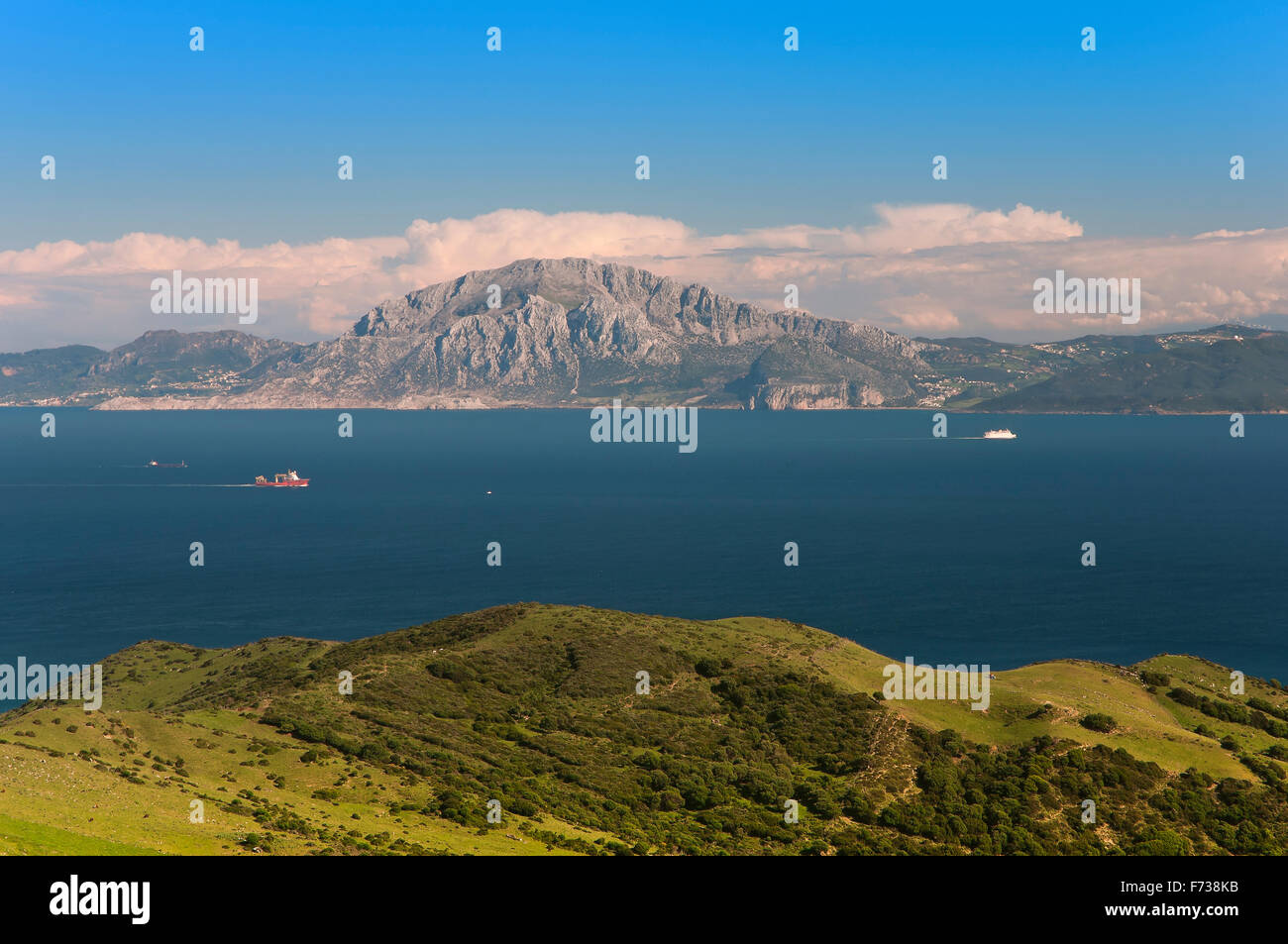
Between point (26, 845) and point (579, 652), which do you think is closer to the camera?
point (26, 845)

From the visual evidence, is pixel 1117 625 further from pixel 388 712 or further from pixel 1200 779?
pixel 388 712

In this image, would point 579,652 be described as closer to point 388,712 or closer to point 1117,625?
point 388,712

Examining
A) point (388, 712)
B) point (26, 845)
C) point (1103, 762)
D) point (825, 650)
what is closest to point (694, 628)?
point (825, 650)

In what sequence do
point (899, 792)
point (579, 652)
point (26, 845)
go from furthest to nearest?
Answer: point (579, 652) → point (899, 792) → point (26, 845)
